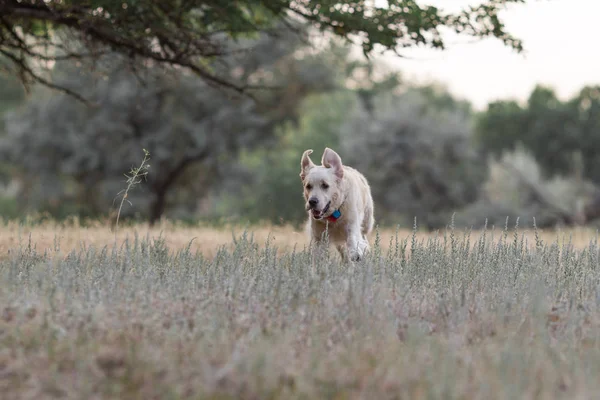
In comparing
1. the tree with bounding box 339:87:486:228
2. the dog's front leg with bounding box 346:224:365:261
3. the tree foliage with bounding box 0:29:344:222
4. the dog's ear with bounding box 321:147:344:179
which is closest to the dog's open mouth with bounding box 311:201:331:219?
the dog's ear with bounding box 321:147:344:179

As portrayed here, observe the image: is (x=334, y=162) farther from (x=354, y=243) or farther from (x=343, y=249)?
(x=343, y=249)

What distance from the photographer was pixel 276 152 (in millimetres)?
45719

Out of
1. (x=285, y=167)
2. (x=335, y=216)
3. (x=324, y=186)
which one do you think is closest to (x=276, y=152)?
(x=285, y=167)

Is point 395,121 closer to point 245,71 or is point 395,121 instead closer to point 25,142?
point 245,71

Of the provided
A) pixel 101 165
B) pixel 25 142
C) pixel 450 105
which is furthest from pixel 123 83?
pixel 450 105

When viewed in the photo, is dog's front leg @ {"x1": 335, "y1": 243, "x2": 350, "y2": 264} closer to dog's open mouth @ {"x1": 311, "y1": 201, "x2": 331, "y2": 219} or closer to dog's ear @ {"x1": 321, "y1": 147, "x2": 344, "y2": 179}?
dog's open mouth @ {"x1": 311, "y1": 201, "x2": 331, "y2": 219}

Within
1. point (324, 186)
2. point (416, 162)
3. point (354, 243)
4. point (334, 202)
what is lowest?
point (354, 243)

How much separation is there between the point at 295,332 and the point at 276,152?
40953mm

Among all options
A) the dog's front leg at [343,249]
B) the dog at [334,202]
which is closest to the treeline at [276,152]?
the dog's front leg at [343,249]

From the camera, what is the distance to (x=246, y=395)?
12.9ft

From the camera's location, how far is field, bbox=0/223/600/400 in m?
4.01

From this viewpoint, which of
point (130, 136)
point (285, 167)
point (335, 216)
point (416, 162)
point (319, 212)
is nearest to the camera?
point (319, 212)

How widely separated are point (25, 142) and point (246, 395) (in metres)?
30.4

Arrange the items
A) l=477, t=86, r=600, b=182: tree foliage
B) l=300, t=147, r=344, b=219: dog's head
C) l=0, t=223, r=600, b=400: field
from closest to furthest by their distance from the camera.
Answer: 1. l=0, t=223, r=600, b=400: field
2. l=300, t=147, r=344, b=219: dog's head
3. l=477, t=86, r=600, b=182: tree foliage
